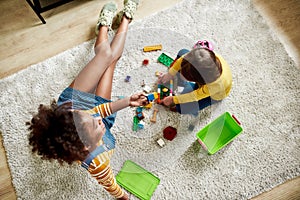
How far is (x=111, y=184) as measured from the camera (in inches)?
36.4

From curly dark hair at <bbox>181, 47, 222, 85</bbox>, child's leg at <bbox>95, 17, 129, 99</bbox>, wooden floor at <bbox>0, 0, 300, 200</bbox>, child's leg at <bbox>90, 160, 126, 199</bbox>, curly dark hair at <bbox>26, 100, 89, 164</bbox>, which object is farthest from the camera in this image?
wooden floor at <bbox>0, 0, 300, 200</bbox>

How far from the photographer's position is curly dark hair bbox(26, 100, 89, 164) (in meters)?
0.76

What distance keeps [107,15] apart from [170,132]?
552mm

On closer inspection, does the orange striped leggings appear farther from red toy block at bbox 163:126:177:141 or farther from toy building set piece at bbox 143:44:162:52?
toy building set piece at bbox 143:44:162:52

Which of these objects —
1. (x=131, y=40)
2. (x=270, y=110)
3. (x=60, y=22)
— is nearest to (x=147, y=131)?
(x=131, y=40)

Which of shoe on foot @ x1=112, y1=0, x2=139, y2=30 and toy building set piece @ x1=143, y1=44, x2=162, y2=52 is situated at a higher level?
shoe on foot @ x1=112, y1=0, x2=139, y2=30

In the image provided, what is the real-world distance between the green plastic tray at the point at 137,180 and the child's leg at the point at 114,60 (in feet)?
0.91

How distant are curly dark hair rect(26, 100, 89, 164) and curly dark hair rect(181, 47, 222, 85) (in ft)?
1.40

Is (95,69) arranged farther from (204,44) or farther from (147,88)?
(204,44)

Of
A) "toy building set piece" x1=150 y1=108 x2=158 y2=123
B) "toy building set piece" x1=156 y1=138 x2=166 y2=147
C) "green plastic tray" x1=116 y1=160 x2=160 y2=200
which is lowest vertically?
"green plastic tray" x1=116 y1=160 x2=160 y2=200

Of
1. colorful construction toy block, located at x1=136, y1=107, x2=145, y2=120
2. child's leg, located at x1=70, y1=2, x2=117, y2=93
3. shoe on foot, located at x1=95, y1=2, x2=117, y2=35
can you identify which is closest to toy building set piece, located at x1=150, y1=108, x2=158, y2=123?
colorful construction toy block, located at x1=136, y1=107, x2=145, y2=120

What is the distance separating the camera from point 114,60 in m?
1.17

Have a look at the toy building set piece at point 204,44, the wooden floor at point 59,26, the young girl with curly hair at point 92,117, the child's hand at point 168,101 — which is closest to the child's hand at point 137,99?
the young girl with curly hair at point 92,117

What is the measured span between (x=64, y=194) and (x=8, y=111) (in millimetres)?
408
